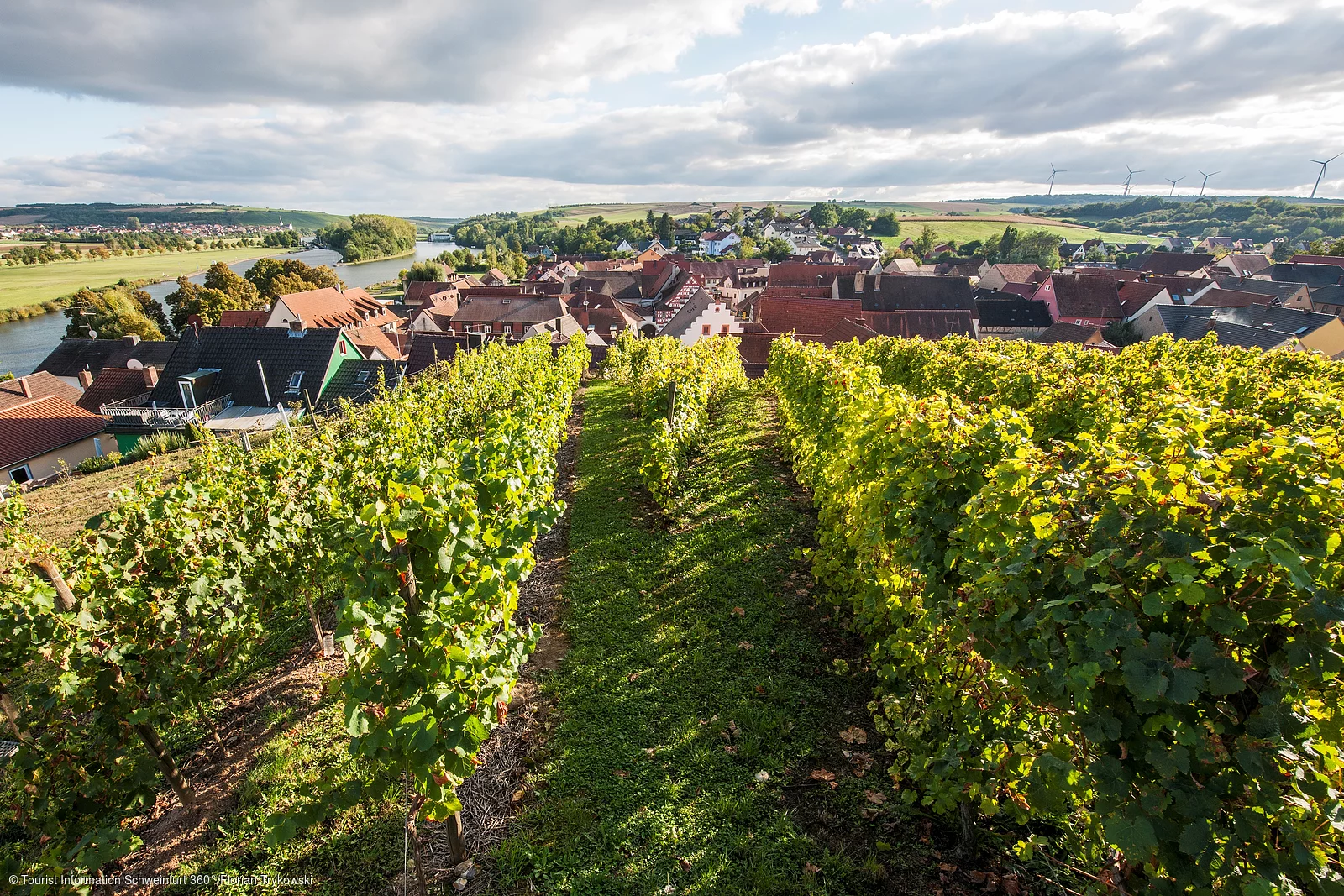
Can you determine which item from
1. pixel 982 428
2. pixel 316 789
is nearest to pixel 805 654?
pixel 982 428

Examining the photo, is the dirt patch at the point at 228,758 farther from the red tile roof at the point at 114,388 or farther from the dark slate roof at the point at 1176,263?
the dark slate roof at the point at 1176,263

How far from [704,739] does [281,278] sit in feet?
231

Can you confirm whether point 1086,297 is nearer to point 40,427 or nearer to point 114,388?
point 114,388

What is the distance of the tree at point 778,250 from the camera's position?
106 m

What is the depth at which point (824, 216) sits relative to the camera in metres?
149

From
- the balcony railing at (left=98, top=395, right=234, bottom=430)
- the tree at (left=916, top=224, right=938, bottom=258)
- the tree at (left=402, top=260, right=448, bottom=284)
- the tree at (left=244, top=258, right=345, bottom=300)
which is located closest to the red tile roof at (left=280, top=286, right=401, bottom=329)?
the tree at (left=244, top=258, right=345, bottom=300)

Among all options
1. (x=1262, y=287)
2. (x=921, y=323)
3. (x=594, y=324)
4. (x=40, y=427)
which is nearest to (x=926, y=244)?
(x=1262, y=287)

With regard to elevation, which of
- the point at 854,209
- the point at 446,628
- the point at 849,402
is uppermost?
the point at 854,209

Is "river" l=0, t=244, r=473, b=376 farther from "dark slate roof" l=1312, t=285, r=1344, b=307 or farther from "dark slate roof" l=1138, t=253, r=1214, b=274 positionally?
"dark slate roof" l=1138, t=253, r=1214, b=274

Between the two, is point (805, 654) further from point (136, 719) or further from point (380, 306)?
point (380, 306)

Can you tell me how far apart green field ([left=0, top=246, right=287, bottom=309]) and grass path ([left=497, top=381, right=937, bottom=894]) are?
11100 centimetres

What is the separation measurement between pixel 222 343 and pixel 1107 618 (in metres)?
36.0

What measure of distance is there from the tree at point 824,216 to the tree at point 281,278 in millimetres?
123116

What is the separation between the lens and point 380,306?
60500 millimetres
